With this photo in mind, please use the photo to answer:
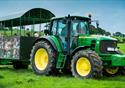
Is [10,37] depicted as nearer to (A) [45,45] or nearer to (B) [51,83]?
(A) [45,45]

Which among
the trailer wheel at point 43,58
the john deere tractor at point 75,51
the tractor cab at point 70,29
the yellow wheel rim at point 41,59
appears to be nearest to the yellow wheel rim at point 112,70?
the john deere tractor at point 75,51

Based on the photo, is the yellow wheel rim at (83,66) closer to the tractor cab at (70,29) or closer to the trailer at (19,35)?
the tractor cab at (70,29)

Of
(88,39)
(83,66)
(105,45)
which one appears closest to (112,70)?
(105,45)

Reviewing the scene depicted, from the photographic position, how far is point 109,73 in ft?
58.4

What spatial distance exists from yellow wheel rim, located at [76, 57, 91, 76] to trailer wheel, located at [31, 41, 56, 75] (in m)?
1.42

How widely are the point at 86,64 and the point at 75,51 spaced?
1.11 metres

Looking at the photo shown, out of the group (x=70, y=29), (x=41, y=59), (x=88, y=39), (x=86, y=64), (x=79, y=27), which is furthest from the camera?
(x=41, y=59)

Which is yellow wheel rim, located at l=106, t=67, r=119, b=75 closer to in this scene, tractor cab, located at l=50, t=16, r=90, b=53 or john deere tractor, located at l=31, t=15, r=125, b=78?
john deere tractor, located at l=31, t=15, r=125, b=78

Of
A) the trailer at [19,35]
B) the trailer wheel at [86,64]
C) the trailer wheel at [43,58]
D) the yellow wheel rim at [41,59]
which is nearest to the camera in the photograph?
the trailer wheel at [86,64]

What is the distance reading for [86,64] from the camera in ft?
51.9

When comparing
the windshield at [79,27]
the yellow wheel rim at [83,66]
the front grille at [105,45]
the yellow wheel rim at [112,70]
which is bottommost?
the yellow wheel rim at [112,70]

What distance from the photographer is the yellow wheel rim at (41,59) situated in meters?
17.8

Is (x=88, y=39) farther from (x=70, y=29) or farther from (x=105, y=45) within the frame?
(x=70, y=29)

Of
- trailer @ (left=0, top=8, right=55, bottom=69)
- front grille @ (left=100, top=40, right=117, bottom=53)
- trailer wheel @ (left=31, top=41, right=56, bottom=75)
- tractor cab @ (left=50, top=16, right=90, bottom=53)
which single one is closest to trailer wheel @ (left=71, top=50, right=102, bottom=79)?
front grille @ (left=100, top=40, right=117, bottom=53)
